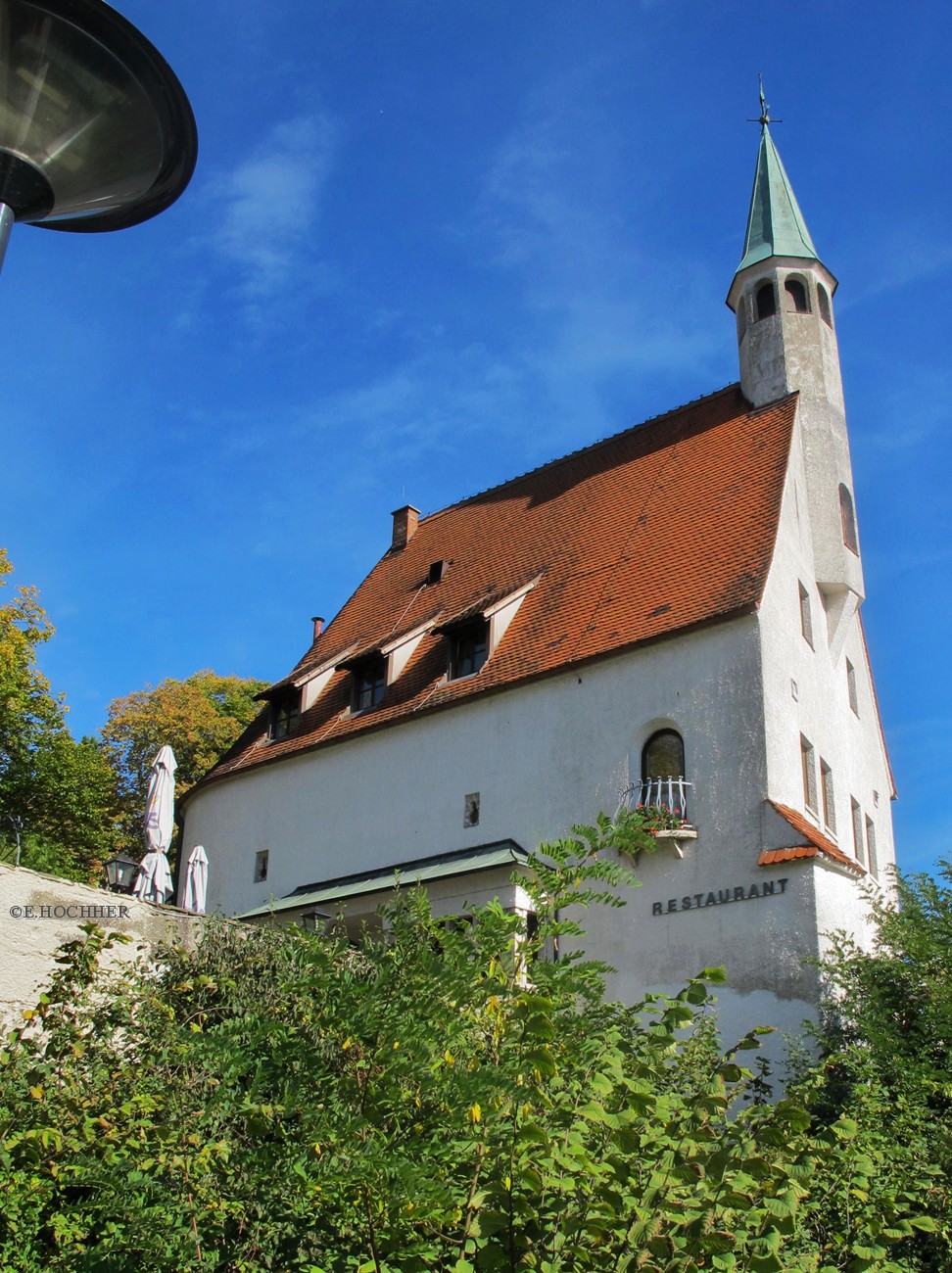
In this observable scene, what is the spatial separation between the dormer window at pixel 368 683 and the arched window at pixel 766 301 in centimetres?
916

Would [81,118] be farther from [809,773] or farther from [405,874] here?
[809,773]

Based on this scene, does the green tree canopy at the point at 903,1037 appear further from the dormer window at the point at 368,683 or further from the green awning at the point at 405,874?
the dormer window at the point at 368,683

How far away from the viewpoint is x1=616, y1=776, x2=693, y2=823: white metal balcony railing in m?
18.3

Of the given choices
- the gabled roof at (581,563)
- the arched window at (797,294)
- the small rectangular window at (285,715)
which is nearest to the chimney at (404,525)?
the gabled roof at (581,563)

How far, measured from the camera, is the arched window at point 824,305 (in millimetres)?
24250

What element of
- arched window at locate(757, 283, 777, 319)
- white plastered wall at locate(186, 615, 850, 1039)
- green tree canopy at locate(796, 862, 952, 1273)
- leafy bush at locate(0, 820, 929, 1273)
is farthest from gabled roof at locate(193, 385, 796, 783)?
leafy bush at locate(0, 820, 929, 1273)

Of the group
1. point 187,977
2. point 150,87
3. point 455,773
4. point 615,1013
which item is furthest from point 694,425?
point 150,87

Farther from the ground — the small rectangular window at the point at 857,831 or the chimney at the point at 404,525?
the chimney at the point at 404,525

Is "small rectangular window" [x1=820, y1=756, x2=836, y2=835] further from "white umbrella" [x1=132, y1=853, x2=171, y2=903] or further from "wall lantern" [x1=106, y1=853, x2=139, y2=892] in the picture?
"wall lantern" [x1=106, y1=853, x2=139, y2=892]

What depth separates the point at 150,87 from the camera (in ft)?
16.4

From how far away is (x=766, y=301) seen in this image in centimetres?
2430

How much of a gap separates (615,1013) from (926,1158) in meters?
4.45

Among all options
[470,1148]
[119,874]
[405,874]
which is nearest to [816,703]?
[405,874]

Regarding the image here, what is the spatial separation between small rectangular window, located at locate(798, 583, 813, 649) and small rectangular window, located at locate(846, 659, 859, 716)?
8.82 ft
